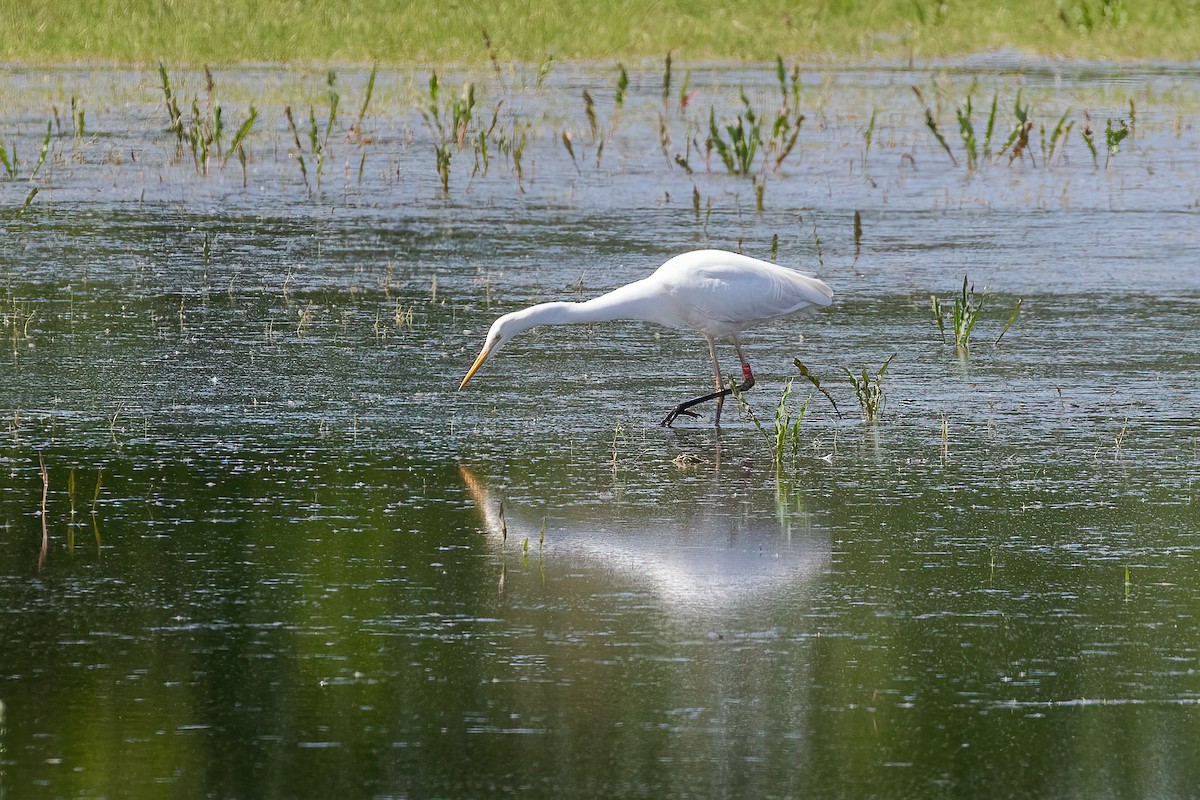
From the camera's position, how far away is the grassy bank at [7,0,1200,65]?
2583cm

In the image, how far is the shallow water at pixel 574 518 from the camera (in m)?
4.54

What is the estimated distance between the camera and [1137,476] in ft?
23.1

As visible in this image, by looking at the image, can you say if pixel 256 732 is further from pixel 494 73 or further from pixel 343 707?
pixel 494 73

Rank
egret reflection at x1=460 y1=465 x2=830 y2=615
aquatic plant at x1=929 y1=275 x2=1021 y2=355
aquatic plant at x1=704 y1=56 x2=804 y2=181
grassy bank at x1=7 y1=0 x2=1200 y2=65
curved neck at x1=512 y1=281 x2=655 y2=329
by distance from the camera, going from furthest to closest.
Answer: grassy bank at x1=7 y1=0 x2=1200 y2=65 → aquatic plant at x1=704 y1=56 x2=804 y2=181 → aquatic plant at x1=929 y1=275 x2=1021 y2=355 → curved neck at x1=512 y1=281 x2=655 y2=329 → egret reflection at x1=460 y1=465 x2=830 y2=615

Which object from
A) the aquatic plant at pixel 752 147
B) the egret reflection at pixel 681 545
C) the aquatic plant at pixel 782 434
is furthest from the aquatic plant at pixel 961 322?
the aquatic plant at pixel 752 147

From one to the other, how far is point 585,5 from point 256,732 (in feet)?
84.2

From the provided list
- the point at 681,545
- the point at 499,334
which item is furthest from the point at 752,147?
the point at 681,545

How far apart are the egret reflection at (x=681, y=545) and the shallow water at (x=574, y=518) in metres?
0.02

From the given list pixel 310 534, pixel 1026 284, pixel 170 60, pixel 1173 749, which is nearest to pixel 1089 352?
pixel 1026 284

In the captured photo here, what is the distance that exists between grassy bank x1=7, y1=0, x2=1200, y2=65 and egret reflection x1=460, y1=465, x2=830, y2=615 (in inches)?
756

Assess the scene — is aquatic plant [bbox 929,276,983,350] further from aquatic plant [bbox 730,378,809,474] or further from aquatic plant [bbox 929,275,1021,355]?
aquatic plant [bbox 730,378,809,474]

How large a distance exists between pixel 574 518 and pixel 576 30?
2160 cm

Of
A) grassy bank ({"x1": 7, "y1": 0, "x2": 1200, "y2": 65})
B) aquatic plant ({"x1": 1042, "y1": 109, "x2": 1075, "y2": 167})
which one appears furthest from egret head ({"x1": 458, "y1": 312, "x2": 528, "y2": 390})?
grassy bank ({"x1": 7, "y1": 0, "x2": 1200, "y2": 65})

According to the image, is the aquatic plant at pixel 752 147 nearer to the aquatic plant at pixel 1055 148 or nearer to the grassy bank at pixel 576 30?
the aquatic plant at pixel 1055 148
